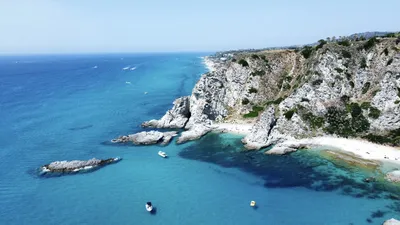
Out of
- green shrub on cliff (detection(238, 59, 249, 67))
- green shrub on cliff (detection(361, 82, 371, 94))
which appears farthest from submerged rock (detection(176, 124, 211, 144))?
green shrub on cliff (detection(361, 82, 371, 94))

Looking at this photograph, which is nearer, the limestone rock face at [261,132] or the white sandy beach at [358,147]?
the white sandy beach at [358,147]

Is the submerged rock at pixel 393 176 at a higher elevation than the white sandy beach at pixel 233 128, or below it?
below

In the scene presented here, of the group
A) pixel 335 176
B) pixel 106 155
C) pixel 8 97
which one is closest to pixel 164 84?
pixel 8 97

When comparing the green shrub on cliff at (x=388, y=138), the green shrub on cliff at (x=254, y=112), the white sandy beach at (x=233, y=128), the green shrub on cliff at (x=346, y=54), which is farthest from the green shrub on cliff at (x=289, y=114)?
the green shrub on cliff at (x=346, y=54)

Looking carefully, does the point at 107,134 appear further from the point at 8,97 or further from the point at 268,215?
the point at 8,97

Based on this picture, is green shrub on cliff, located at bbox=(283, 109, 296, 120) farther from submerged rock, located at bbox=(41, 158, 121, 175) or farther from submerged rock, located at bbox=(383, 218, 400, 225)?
submerged rock, located at bbox=(41, 158, 121, 175)

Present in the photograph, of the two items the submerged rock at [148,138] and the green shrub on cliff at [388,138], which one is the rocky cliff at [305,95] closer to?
the green shrub on cliff at [388,138]
